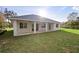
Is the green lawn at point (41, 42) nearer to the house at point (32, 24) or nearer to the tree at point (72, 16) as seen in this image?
the house at point (32, 24)

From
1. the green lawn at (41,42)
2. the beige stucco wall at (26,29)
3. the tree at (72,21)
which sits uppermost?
the tree at (72,21)

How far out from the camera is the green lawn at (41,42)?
3.23 metres

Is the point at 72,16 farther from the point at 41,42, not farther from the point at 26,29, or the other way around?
the point at 26,29

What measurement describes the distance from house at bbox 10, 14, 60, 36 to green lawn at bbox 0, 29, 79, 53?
5.4 inches

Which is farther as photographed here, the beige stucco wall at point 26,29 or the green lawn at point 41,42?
the beige stucco wall at point 26,29

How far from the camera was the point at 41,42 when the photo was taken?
330 cm

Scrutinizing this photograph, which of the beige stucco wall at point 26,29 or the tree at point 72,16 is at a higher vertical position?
the tree at point 72,16

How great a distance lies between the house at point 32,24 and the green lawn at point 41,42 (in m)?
0.14

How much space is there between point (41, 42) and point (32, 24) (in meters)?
0.52

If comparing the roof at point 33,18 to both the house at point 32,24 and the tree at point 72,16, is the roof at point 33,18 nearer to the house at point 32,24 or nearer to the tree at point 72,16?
the house at point 32,24

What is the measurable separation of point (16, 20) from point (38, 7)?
606 mm

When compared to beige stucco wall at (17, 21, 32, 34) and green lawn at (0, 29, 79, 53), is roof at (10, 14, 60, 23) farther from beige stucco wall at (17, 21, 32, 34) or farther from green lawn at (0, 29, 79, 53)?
green lawn at (0, 29, 79, 53)

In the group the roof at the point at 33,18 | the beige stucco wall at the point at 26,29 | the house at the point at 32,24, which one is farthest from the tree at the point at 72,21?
the beige stucco wall at the point at 26,29
